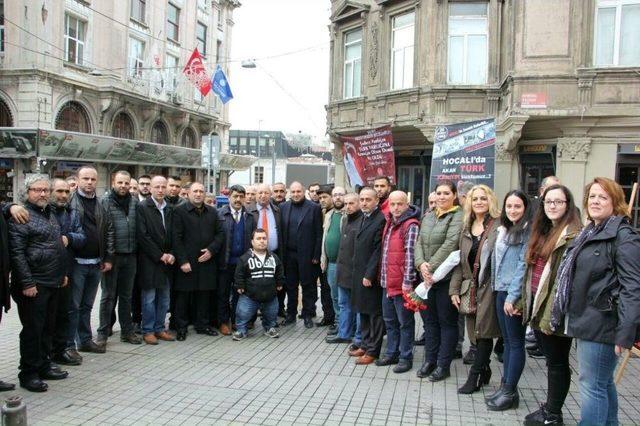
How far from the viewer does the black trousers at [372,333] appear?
6.64 m

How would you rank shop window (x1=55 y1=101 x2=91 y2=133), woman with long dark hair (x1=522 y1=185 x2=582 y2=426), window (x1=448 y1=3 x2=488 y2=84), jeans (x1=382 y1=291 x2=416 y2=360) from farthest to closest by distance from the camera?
shop window (x1=55 y1=101 x2=91 y2=133) < window (x1=448 y1=3 x2=488 y2=84) < jeans (x1=382 y1=291 x2=416 y2=360) < woman with long dark hair (x1=522 y1=185 x2=582 y2=426)

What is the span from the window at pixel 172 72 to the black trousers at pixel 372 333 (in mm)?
27516

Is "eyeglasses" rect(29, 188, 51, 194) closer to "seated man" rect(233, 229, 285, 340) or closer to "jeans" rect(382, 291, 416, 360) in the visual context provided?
"seated man" rect(233, 229, 285, 340)

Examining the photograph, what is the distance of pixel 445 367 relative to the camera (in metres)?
5.92

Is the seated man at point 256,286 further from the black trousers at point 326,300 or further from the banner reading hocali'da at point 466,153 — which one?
the banner reading hocali'da at point 466,153

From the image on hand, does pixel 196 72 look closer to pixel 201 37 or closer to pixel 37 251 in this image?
pixel 201 37

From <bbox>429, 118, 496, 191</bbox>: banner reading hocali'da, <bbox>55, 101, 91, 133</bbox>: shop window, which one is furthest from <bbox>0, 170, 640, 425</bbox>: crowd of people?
<bbox>55, 101, 91, 133</bbox>: shop window

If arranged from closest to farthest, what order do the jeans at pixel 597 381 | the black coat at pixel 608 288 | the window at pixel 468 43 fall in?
the black coat at pixel 608 288
the jeans at pixel 597 381
the window at pixel 468 43

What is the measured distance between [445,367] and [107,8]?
26.6m

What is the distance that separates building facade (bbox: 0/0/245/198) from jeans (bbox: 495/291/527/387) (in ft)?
69.3

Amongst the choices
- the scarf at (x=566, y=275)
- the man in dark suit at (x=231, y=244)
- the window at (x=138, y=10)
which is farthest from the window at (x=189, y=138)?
the scarf at (x=566, y=275)

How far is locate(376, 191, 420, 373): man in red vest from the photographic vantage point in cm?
616

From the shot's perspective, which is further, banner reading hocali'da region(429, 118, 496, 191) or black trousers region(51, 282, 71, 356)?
banner reading hocali'da region(429, 118, 496, 191)

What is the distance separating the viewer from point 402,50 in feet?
48.8
